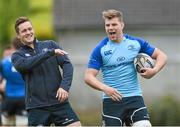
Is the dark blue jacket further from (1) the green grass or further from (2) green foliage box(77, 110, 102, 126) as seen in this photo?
(1) the green grass


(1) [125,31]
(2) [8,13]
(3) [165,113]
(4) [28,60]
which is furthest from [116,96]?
(2) [8,13]

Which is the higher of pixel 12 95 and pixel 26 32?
pixel 26 32

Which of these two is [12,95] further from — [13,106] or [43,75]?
[43,75]

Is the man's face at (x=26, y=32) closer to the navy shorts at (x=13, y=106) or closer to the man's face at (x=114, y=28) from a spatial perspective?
the man's face at (x=114, y=28)

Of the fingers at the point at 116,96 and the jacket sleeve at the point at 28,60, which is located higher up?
the jacket sleeve at the point at 28,60

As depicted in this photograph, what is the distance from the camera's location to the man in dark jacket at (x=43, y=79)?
11.8 m

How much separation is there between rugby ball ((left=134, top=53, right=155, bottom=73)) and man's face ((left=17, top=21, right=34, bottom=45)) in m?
1.48

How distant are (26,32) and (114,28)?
1.22 meters

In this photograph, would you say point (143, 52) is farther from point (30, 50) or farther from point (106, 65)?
point (30, 50)

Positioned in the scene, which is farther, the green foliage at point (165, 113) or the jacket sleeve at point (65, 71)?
the green foliage at point (165, 113)

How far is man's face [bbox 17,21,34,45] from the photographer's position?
11750 mm

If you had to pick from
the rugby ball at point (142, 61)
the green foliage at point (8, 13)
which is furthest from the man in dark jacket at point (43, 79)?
the green foliage at point (8, 13)

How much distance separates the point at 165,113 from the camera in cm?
2509

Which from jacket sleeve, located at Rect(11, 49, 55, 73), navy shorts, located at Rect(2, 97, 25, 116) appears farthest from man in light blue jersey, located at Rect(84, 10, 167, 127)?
navy shorts, located at Rect(2, 97, 25, 116)
